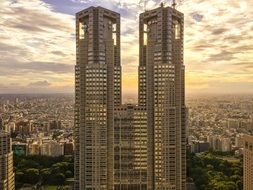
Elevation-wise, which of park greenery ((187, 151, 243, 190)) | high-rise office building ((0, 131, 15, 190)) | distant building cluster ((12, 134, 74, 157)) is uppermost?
high-rise office building ((0, 131, 15, 190))

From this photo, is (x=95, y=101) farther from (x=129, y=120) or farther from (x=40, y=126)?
(x=40, y=126)

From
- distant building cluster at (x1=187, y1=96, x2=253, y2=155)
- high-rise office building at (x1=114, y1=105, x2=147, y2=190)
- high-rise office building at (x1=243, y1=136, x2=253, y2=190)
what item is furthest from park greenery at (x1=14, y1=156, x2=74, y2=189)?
high-rise office building at (x1=243, y1=136, x2=253, y2=190)

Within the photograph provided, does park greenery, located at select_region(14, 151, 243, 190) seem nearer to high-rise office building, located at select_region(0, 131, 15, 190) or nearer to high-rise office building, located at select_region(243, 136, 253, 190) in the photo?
high-rise office building, located at select_region(243, 136, 253, 190)

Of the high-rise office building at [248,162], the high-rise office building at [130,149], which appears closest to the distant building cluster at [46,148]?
the high-rise office building at [130,149]

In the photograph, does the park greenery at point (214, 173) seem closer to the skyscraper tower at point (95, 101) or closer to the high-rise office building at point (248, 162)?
the high-rise office building at point (248, 162)

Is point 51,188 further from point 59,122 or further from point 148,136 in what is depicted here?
point 59,122
